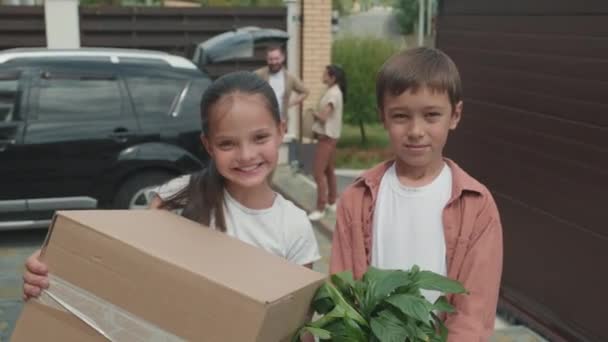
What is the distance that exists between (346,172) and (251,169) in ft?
31.2

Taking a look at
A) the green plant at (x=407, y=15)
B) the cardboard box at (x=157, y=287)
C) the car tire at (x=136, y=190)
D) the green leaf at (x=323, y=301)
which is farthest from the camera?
the green plant at (x=407, y=15)

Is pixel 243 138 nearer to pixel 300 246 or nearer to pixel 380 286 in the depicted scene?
pixel 300 246

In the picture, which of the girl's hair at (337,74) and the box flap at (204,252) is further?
the girl's hair at (337,74)

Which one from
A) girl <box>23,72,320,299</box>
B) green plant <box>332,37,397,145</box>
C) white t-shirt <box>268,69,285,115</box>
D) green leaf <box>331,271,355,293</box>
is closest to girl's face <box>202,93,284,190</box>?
girl <box>23,72,320,299</box>

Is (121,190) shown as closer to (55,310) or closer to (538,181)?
(538,181)

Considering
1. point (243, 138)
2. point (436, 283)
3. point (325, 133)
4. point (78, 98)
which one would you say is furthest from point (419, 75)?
point (325, 133)

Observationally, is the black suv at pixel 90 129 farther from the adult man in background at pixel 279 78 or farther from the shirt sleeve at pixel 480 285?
the shirt sleeve at pixel 480 285

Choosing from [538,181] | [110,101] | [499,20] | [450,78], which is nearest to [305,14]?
[110,101]

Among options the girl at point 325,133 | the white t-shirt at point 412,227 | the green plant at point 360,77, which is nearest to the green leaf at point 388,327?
the white t-shirt at point 412,227

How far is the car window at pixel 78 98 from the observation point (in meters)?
5.98

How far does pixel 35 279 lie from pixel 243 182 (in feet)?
1.89

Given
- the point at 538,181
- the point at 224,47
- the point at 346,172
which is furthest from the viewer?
the point at 346,172

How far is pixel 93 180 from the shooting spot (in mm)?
6008

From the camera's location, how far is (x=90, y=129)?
19.5 feet
